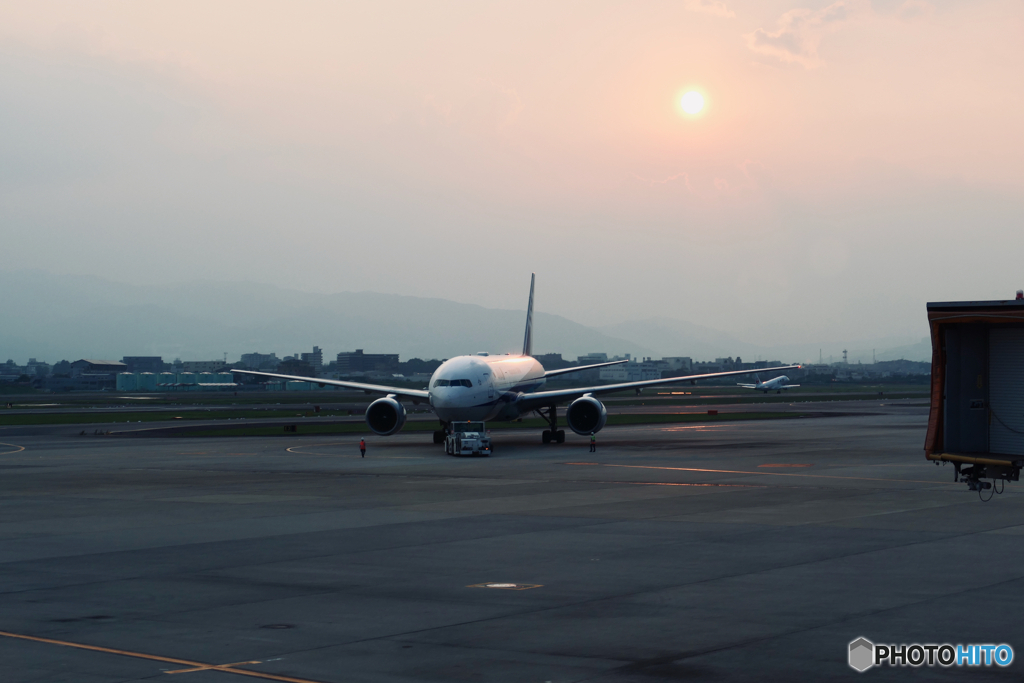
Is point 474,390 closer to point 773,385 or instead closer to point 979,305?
point 979,305

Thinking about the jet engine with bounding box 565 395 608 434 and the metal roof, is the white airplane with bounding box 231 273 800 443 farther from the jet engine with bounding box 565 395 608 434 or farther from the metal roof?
the metal roof

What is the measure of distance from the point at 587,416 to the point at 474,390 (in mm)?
6290

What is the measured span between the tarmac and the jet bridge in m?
1.34

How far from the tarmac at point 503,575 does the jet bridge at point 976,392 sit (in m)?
1.34

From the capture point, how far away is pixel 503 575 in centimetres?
1658

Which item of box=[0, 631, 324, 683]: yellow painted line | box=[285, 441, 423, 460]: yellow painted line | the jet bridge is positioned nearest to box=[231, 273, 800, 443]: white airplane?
box=[285, 441, 423, 460]: yellow painted line

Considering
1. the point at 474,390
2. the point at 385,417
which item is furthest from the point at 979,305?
the point at 385,417

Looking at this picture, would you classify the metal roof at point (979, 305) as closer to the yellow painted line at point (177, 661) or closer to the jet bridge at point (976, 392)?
the jet bridge at point (976, 392)

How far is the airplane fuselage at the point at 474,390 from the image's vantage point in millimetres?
47434

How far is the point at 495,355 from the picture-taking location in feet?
188

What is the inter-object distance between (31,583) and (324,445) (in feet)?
119

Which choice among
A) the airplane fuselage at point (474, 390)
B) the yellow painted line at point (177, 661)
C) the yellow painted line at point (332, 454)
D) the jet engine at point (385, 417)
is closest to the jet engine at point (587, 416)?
the airplane fuselage at point (474, 390)

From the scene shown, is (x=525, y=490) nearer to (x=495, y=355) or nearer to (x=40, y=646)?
(x=40, y=646)

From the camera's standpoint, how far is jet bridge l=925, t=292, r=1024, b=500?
72.5ft
